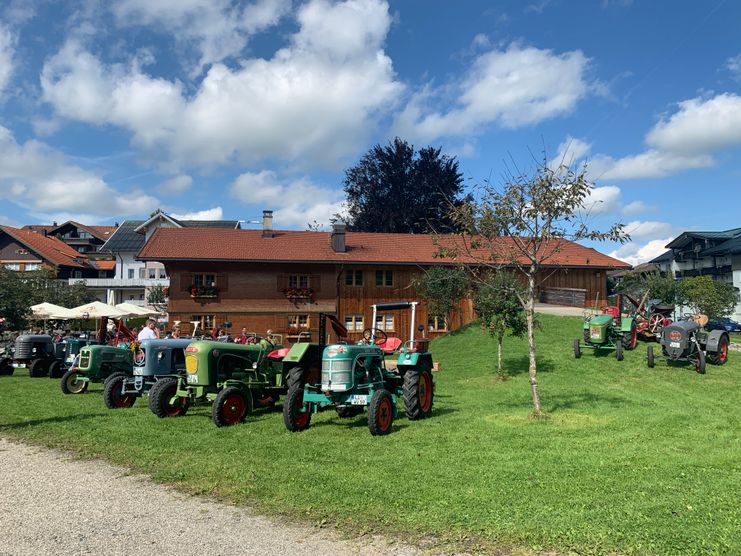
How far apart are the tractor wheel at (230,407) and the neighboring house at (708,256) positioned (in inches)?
1682

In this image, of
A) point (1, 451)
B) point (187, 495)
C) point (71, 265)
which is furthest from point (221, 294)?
point (71, 265)

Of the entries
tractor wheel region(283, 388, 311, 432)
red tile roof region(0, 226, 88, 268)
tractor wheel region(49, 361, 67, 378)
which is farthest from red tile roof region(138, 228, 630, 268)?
red tile roof region(0, 226, 88, 268)

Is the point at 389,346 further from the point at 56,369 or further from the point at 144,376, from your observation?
the point at 56,369

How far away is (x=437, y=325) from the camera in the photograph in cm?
3052

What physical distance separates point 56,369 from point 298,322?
12939 mm

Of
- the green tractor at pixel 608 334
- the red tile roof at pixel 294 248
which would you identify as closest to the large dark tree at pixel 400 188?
the red tile roof at pixel 294 248

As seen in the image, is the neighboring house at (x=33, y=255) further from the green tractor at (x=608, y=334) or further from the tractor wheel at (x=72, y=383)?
the green tractor at (x=608, y=334)

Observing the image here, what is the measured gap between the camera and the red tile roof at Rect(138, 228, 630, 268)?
29062 mm

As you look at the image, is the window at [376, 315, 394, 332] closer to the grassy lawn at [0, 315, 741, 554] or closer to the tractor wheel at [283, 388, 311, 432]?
the grassy lawn at [0, 315, 741, 554]

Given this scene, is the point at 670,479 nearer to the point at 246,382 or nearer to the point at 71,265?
the point at 246,382

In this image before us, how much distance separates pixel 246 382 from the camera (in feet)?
35.6

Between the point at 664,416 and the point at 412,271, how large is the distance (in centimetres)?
2178

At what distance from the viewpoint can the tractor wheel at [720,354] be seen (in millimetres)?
15836

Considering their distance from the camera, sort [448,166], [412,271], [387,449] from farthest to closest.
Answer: [448,166] → [412,271] → [387,449]
